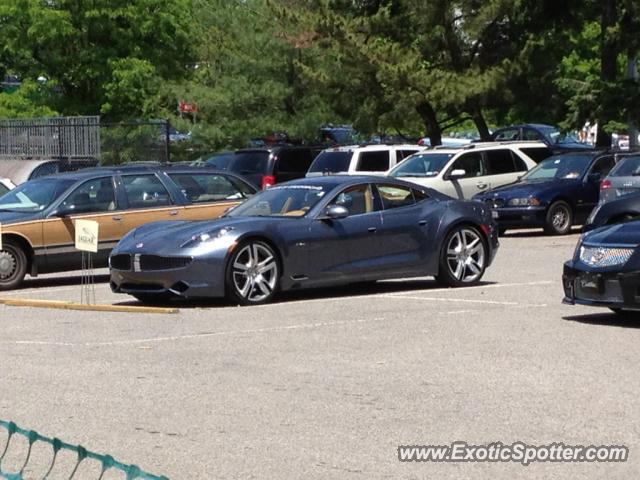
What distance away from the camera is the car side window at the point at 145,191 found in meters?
18.1

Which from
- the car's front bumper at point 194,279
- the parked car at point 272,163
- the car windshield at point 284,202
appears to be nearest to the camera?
the car's front bumper at point 194,279

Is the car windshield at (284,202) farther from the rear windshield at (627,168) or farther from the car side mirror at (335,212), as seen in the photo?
the rear windshield at (627,168)

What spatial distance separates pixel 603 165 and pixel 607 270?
15275mm

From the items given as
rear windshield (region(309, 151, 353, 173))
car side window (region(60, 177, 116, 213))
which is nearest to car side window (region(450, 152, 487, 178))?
rear windshield (region(309, 151, 353, 173))

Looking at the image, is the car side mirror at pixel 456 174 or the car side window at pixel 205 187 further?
the car side mirror at pixel 456 174

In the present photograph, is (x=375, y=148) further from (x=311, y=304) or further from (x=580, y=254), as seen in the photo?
(x=580, y=254)

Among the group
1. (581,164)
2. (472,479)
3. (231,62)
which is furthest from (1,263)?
(231,62)

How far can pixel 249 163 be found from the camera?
29.0 metres

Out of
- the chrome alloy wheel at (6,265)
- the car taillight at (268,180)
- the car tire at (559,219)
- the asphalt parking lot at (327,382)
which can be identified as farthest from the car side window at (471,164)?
the asphalt parking lot at (327,382)

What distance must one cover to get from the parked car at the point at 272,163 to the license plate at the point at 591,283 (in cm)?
1662

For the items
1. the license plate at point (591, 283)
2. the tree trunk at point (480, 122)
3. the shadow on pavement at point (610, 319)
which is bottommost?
the shadow on pavement at point (610, 319)

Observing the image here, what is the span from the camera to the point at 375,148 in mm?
29094

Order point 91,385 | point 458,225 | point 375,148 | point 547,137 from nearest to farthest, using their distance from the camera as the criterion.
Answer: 1. point 91,385
2. point 458,225
3. point 375,148
4. point 547,137

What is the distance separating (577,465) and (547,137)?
1282 inches
